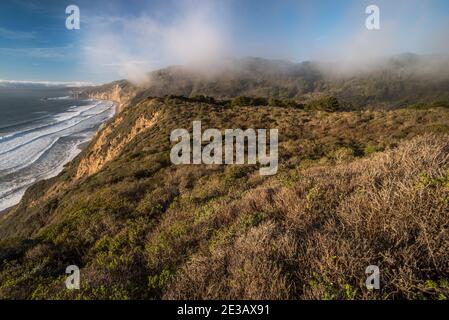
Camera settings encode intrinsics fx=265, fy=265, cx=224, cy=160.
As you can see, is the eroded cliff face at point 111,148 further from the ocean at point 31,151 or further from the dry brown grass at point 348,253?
the dry brown grass at point 348,253

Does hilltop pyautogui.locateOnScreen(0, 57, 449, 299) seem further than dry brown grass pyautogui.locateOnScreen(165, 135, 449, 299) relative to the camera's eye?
Yes

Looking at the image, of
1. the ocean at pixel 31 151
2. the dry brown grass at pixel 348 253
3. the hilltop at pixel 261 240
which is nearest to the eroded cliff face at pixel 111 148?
the ocean at pixel 31 151

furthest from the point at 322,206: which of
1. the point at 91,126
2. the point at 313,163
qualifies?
the point at 91,126

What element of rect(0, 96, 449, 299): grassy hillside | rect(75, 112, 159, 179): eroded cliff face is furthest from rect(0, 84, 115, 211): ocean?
rect(0, 96, 449, 299): grassy hillside

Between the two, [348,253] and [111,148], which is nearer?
[348,253]

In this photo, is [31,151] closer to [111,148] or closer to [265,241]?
[111,148]

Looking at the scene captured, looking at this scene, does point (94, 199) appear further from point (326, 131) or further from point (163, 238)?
point (326, 131)

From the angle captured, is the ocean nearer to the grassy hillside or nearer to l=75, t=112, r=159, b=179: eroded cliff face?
l=75, t=112, r=159, b=179: eroded cliff face

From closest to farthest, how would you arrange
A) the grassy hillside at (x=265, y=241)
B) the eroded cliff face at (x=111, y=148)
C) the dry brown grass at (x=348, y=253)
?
the dry brown grass at (x=348, y=253) → the grassy hillside at (x=265, y=241) → the eroded cliff face at (x=111, y=148)

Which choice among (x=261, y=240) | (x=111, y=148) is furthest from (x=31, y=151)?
(x=261, y=240)

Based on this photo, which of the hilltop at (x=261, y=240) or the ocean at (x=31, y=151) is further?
the ocean at (x=31, y=151)

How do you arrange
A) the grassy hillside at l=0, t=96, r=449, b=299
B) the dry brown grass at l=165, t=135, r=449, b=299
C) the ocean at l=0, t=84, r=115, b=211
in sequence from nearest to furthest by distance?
the dry brown grass at l=165, t=135, r=449, b=299 < the grassy hillside at l=0, t=96, r=449, b=299 < the ocean at l=0, t=84, r=115, b=211
